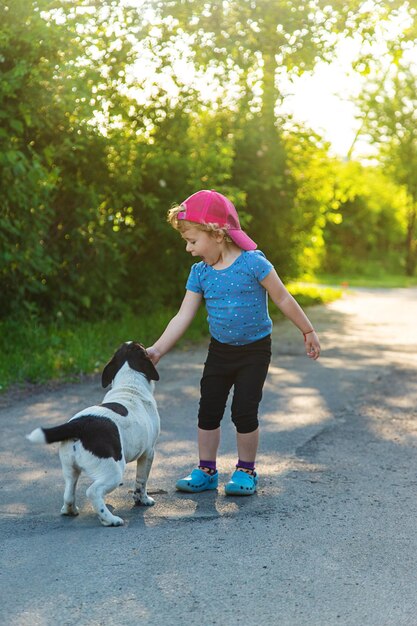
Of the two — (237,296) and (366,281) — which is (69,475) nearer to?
(237,296)

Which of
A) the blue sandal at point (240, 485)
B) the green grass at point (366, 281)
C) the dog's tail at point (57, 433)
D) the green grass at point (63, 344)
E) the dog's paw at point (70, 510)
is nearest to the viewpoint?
the dog's tail at point (57, 433)

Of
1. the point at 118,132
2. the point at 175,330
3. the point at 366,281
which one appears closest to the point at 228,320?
the point at 175,330

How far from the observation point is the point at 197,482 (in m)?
5.29

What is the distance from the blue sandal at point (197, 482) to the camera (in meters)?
→ 5.27

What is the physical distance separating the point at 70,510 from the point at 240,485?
95 centimetres

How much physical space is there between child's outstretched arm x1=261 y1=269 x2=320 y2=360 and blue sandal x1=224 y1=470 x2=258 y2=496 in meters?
0.73

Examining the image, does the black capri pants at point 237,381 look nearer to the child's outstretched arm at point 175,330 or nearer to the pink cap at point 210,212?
the child's outstretched arm at point 175,330

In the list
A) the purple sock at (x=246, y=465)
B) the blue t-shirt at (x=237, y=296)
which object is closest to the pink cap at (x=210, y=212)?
the blue t-shirt at (x=237, y=296)

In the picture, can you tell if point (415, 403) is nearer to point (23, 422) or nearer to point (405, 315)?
point (23, 422)

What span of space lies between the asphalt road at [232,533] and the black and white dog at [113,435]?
17cm

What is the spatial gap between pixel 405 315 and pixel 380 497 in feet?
40.1

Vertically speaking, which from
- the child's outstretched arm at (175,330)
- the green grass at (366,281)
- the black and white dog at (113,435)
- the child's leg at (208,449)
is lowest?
the green grass at (366,281)

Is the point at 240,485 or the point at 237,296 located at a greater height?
the point at 237,296

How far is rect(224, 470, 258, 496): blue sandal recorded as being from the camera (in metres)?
5.20
